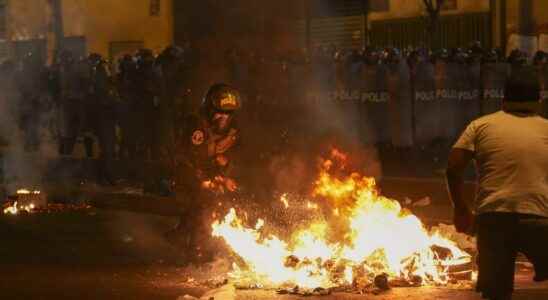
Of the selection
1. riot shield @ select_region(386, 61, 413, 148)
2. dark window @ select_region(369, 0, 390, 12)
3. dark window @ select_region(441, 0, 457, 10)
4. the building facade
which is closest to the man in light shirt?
riot shield @ select_region(386, 61, 413, 148)

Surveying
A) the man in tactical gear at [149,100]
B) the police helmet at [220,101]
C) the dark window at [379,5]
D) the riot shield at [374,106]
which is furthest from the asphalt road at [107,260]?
the dark window at [379,5]

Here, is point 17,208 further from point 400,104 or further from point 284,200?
point 400,104

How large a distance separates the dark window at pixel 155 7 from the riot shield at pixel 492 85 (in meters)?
9.77

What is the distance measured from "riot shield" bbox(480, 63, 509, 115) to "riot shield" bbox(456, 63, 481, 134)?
0.08 meters

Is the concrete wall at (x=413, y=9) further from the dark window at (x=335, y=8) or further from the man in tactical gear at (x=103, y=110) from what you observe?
the man in tactical gear at (x=103, y=110)

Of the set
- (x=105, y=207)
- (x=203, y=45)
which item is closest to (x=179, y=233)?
(x=105, y=207)

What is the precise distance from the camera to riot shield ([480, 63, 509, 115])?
13.6 meters

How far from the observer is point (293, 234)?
27.5ft

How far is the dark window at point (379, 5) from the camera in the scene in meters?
18.2

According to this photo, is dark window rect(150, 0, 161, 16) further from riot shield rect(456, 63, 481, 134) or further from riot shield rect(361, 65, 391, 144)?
riot shield rect(456, 63, 481, 134)

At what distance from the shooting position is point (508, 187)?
17.0ft

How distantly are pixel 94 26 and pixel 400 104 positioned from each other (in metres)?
10.2

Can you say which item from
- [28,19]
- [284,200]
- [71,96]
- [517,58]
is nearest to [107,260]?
[284,200]

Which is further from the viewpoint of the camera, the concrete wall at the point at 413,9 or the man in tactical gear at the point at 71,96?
the concrete wall at the point at 413,9
